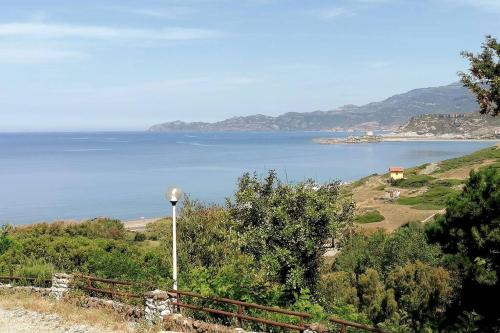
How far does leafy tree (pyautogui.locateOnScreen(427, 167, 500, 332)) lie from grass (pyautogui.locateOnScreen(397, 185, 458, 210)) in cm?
4701

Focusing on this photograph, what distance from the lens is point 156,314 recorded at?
44.3ft

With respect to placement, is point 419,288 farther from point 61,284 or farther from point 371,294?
point 61,284

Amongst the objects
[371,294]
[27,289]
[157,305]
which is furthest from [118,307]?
[371,294]

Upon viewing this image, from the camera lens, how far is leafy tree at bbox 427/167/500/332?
62.5ft

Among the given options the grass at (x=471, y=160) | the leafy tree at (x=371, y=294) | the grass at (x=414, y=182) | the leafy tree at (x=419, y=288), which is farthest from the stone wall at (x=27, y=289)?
the grass at (x=471, y=160)

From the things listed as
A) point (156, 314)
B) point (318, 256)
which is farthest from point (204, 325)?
point (318, 256)

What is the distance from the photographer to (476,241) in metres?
20.4

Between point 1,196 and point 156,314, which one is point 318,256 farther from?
point 1,196

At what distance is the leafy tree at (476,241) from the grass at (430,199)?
47008 mm

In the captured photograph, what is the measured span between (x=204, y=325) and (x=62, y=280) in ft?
19.6

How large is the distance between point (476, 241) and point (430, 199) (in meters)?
57.1

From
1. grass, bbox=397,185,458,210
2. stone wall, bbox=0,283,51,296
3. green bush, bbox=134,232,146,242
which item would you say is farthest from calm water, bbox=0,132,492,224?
stone wall, bbox=0,283,51,296

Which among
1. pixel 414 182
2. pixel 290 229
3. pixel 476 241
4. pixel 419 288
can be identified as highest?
pixel 290 229

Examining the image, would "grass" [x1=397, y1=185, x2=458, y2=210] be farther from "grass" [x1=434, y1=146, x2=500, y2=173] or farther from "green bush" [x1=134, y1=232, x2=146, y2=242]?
"green bush" [x1=134, y1=232, x2=146, y2=242]
